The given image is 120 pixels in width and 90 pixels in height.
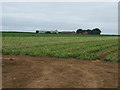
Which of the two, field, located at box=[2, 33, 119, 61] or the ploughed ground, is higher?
field, located at box=[2, 33, 119, 61]

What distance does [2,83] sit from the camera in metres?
8.23

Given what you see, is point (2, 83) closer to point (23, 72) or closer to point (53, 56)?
point (23, 72)

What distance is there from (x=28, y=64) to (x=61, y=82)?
347 cm

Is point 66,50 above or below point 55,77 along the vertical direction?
above

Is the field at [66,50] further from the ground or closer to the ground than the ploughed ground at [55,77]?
further from the ground

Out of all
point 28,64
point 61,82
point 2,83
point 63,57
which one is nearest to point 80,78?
point 61,82

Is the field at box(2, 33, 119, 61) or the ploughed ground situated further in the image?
the field at box(2, 33, 119, 61)

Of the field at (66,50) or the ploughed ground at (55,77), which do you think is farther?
the field at (66,50)

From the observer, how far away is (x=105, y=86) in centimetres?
809

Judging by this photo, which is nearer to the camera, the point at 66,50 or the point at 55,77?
the point at 55,77

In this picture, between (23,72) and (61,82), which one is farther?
(23,72)

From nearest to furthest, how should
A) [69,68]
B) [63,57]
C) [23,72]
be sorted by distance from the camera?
[23,72], [69,68], [63,57]

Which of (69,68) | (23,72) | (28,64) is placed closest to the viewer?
(23,72)

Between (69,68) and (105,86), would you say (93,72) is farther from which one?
(105,86)
